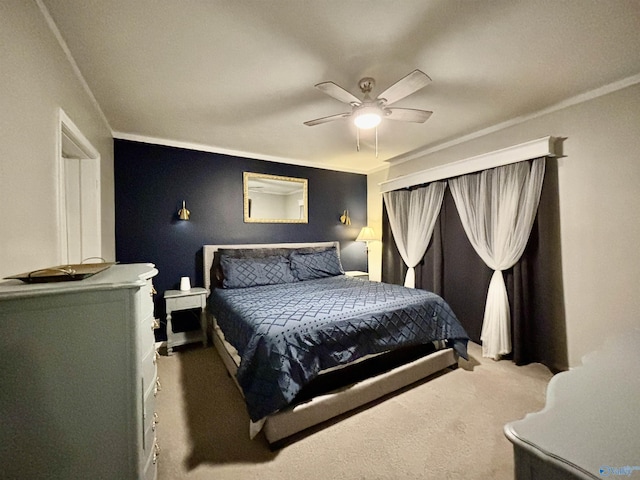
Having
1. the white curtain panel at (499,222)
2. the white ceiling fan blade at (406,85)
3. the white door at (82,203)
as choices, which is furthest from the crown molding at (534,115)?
the white door at (82,203)

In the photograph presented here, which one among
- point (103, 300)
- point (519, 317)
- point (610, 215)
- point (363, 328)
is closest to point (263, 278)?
point (363, 328)

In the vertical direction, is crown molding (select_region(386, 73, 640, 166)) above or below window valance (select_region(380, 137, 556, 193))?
above

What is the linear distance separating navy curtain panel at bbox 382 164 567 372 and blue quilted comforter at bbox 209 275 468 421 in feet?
2.33

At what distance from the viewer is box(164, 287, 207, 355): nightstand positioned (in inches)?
110

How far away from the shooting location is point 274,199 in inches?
152

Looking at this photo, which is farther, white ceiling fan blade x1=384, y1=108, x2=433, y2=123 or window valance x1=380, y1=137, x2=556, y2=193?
window valance x1=380, y1=137, x2=556, y2=193

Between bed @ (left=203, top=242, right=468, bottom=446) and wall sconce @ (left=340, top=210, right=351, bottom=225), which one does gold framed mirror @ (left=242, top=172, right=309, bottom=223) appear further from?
bed @ (left=203, top=242, right=468, bottom=446)

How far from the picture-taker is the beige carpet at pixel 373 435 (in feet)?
4.64

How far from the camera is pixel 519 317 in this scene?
250 cm

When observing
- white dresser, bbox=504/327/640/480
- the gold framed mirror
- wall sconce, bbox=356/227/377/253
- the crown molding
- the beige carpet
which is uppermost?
the crown molding

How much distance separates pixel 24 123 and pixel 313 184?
3.31 meters

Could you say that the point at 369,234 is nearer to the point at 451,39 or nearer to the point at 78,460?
the point at 451,39

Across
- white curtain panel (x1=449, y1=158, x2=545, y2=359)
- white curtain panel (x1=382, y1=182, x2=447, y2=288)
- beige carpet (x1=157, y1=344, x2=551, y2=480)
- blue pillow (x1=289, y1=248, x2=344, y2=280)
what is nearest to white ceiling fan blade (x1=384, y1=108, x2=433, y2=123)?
white curtain panel (x1=449, y1=158, x2=545, y2=359)

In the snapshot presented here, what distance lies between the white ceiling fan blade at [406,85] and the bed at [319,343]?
1.59 m
